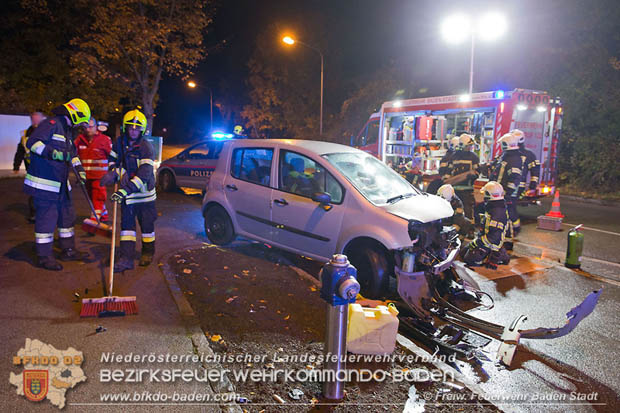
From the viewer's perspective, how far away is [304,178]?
5.95 metres

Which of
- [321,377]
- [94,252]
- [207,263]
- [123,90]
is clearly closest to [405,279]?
[321,377]

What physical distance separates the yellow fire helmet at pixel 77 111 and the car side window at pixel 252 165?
82.0 inches

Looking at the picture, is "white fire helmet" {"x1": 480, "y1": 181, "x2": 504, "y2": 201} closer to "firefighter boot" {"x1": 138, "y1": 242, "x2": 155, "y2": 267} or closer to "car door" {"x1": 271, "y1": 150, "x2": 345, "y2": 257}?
"car door" {"x1": 271, "y1": 150, "x2": 345, "y2": 257}

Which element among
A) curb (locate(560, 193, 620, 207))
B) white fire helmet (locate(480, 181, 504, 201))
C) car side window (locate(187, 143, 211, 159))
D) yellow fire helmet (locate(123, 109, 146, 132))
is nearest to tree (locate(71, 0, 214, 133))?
car side window (locate(187, 143, 211, 159))

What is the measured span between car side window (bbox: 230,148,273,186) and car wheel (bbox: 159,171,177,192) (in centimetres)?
616

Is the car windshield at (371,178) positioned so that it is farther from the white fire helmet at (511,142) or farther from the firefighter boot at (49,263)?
the firefighter boot at (49,263)

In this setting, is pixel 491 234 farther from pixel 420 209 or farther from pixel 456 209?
pixel 420 209

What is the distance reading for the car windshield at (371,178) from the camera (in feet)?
18.1

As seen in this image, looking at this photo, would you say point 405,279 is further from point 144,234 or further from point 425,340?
point 144,234

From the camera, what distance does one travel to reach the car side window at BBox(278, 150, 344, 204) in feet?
18.3

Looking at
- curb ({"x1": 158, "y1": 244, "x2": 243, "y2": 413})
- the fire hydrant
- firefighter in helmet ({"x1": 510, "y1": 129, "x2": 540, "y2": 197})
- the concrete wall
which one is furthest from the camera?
the concrete wall

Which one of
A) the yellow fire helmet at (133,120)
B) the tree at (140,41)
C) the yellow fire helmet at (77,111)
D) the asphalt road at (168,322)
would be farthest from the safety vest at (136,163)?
the tree at (140,41)

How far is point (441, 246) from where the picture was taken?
16.5 feet

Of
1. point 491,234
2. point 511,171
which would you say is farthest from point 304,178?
point 511,171
